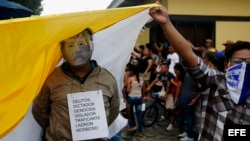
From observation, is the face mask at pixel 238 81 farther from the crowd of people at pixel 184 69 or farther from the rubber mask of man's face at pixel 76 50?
the rubber mask of man's face at pixel 76 50

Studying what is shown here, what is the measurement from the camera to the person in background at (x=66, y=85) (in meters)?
3.05

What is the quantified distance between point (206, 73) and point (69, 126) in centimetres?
105

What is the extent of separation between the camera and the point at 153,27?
1564cm

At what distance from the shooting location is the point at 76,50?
3064 mm

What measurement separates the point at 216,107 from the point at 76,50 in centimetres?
107

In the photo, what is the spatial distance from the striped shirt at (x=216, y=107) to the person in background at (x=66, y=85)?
739 millimetres

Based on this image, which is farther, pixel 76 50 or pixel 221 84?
pixel 76 50

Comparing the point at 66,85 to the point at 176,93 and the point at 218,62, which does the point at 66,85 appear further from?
the point at 176,93

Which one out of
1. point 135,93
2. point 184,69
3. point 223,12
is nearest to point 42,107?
point 184,69

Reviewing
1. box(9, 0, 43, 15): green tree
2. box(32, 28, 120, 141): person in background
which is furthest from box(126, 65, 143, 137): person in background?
box(9, 0, 43, 15): green tree

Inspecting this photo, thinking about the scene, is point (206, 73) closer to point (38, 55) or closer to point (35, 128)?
point (38, 55)

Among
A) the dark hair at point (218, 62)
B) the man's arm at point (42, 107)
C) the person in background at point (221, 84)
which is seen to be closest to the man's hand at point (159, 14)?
the person in background at point (221, 84)

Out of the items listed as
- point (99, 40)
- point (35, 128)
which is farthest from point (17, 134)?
point (99, 40)

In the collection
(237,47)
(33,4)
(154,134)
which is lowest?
(154,134)
